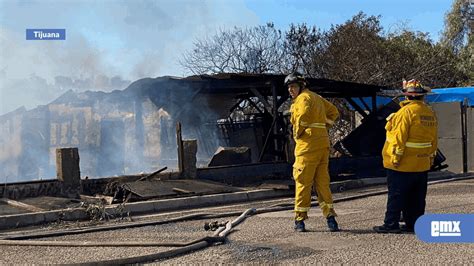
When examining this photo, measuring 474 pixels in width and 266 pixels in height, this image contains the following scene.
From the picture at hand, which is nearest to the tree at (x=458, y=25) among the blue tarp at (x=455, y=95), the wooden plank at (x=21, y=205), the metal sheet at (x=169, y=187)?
the blue tarp at (x=455, y=95)

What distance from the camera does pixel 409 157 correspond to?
7289 millimetres

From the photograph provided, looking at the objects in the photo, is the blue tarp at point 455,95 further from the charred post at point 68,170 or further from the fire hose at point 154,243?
the fire hose at point 154,243

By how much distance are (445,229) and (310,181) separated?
5.32ft

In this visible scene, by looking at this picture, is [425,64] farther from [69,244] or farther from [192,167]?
[69,244]

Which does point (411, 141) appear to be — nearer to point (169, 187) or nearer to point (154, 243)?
point (154, 243)

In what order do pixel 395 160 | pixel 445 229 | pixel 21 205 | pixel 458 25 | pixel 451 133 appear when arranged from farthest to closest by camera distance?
pixel 458 25 → pixel 451 133 → pixel 21 205 → pixel 395 160 → pixel 445 229

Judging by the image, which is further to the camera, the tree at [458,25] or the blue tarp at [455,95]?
the tree at [458,25]

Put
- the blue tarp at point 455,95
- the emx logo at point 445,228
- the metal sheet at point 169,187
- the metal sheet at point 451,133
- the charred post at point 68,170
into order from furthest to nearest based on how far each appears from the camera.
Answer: the blue tarp at point 455,95 → the metal sheet at point 451,133 → the charred post at point 68,170 → the metal sheet at point 169,187 → the emx logo at point 445,228

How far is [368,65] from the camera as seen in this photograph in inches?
1104

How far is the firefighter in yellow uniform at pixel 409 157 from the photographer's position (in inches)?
A: 287

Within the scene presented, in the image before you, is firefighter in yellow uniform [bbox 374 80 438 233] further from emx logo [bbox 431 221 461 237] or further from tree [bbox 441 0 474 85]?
tree [bbox 441 0 474 85]

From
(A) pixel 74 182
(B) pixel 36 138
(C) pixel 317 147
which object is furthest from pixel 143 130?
(C) pixel 317 147

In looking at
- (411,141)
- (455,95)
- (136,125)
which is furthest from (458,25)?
(411,141)

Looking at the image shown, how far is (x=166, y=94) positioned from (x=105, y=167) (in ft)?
8.67
